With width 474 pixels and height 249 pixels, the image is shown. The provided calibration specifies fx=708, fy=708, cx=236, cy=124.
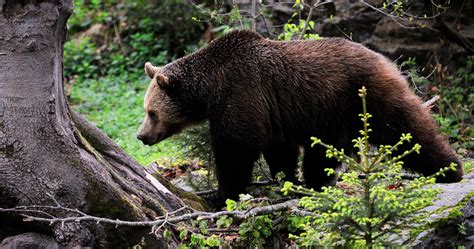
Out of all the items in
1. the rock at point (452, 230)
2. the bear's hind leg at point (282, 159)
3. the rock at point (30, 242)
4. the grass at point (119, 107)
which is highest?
the rock at point (452, 230)

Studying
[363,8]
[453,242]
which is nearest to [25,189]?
[453,242]

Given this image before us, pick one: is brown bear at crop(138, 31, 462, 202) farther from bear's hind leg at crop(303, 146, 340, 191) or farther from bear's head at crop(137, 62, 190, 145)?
bear's head at crop(137, 62, 190, 145)

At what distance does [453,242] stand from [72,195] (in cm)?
286

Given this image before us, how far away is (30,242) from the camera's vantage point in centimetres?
529

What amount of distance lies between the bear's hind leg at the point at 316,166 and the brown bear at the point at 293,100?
12 mm

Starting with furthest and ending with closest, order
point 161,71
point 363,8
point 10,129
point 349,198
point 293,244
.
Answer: point 363,8 → point 161,71 → point 293,244 → point 10,129 → point 349,198

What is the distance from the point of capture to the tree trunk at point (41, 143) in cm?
518

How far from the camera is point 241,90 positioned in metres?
6.84

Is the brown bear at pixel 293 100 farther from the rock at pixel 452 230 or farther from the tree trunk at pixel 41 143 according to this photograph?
the tree trunk at pixel 41 143

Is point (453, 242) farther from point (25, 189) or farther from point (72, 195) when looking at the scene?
point (25, 189)

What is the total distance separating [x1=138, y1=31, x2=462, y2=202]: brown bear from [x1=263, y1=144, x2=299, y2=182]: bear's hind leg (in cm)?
27

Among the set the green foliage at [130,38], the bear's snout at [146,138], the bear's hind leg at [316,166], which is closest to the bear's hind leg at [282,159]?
the bear's hind leg at [316,166]

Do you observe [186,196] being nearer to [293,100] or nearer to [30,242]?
[293,100]

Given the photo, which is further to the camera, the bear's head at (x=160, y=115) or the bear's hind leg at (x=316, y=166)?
the bear's head at (x=160, y=115)
